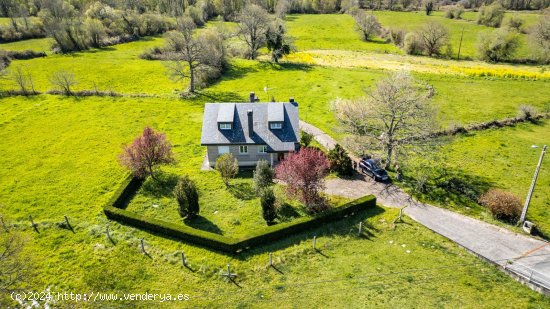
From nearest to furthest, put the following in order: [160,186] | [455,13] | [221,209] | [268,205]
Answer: [268,205], [221,209], [160,186], [455,13]

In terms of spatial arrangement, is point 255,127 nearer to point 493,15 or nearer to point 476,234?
point 476,234

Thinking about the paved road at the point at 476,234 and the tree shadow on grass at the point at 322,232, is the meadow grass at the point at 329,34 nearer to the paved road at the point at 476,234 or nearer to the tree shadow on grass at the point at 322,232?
the paved road at the point at 476,234

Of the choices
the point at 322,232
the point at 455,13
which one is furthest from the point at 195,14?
the point at 322,232

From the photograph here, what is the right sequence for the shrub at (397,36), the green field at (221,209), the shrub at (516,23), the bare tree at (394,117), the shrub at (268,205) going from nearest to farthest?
1. the green field at (221,209)
2. the shrub at (268,205)
3. the bare tree at (394,117)
4. the shrub at (397,36)
5. the shrub at (516,23)

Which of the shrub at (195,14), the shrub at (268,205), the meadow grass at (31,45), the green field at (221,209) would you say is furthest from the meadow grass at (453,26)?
the meadow grass at (31,45)

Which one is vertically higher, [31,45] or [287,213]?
[31,45]

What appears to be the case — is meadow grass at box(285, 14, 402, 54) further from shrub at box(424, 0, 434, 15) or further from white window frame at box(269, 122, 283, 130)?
white window frame at box(269, 122, 283, 130)
